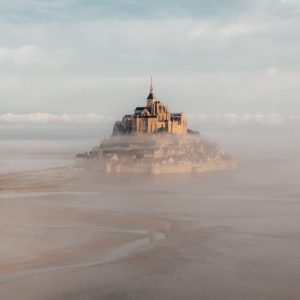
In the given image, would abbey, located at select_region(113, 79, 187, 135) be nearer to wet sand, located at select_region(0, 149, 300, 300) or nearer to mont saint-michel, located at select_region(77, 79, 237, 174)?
mont saint-michel, located at select_region(77, 79, 237, 174)

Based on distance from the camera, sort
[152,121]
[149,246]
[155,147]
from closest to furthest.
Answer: [149,246] < [155,147] < [152,121]

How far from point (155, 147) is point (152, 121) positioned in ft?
21.9

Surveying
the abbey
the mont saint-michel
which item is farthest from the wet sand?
the abbey

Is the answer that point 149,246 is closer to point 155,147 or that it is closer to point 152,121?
point 155,147

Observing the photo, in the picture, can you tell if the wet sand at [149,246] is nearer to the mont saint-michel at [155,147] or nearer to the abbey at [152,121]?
the mont saint-michel at [155,147]

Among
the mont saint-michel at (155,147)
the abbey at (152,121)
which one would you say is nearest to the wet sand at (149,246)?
the mont saint-michel at (155,147)

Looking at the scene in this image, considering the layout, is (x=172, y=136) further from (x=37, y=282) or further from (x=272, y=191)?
(x=37, y=282)

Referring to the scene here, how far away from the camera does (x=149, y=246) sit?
22703 millimetres

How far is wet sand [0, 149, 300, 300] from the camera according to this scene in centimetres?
1684

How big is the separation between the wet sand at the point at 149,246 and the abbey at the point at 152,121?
3619 cm

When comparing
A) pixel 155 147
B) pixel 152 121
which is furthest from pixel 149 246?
pixel 152 121

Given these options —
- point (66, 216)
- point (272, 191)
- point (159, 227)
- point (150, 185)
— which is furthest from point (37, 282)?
point (150, 185)

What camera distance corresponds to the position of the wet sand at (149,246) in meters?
Answer: 16.8

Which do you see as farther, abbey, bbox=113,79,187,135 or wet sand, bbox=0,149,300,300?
abbey, bbox=113,79,187,135
